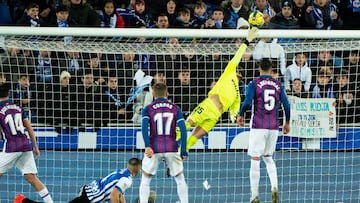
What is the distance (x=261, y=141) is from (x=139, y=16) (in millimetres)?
5374

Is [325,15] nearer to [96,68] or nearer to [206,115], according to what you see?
[96,68]

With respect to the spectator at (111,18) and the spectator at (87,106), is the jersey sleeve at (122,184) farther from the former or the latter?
the spectator at (111,18)

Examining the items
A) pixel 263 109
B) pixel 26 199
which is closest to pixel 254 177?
pixel 263 109

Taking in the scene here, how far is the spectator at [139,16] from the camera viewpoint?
17594mm

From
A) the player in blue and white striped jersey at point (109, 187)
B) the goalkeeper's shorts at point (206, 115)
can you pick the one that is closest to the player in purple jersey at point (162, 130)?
the player in blue and white striped jersey at point (109, 187)

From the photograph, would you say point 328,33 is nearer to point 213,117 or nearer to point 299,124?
point 213,117

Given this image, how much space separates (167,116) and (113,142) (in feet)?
10.9

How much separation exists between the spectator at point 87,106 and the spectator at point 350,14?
18.1ft

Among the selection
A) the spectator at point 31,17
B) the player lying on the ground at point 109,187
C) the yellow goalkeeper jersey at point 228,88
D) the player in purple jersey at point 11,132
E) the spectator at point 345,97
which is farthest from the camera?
the spectator at point 31,17

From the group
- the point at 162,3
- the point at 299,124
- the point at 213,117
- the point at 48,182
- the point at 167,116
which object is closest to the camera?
the point at 167,116

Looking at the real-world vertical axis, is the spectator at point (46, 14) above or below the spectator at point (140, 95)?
above

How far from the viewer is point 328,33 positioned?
13.0 m

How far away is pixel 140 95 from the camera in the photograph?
15.3 metres

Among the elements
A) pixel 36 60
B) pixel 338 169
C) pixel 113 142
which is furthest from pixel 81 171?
pixel 338 169
